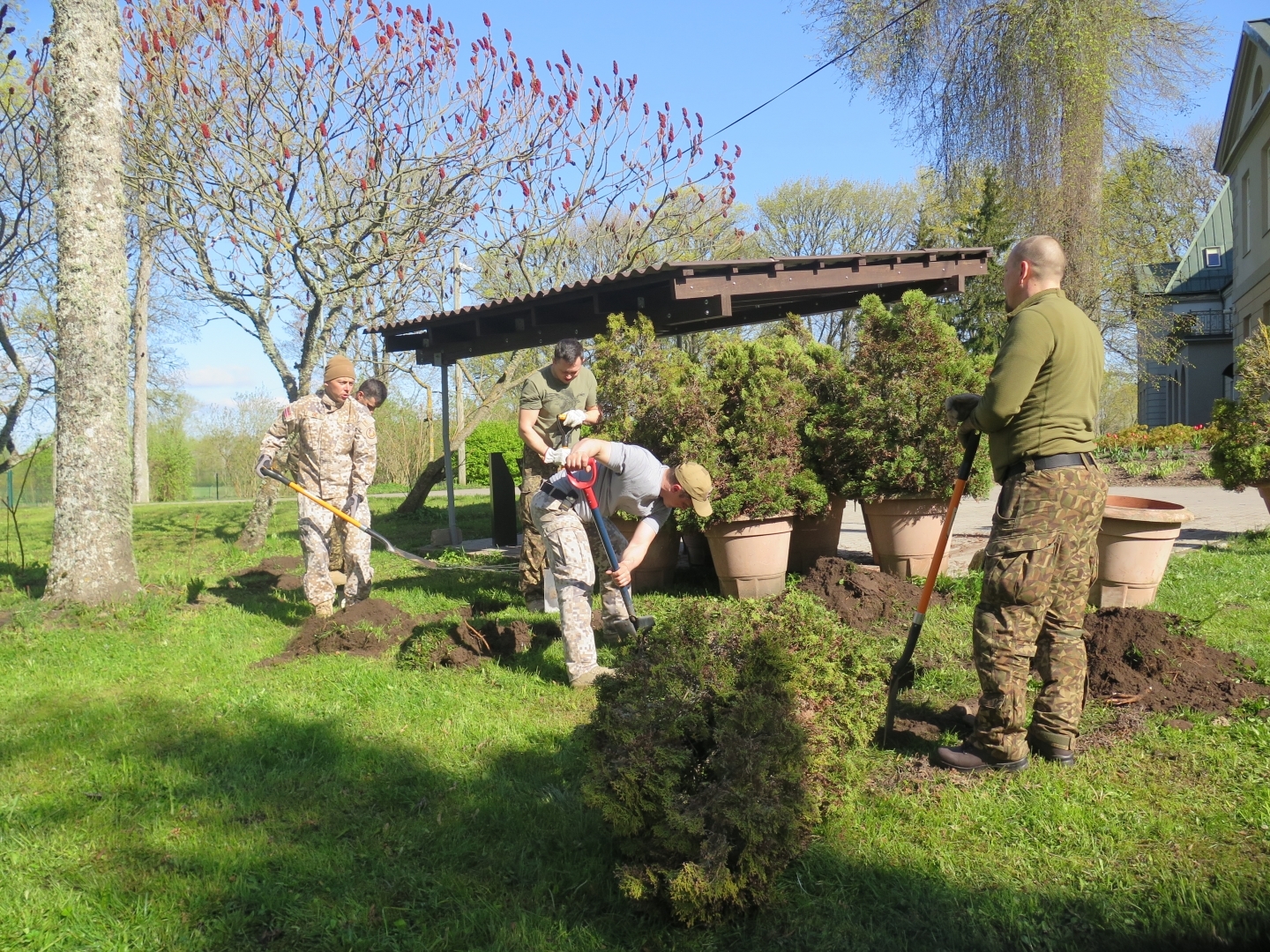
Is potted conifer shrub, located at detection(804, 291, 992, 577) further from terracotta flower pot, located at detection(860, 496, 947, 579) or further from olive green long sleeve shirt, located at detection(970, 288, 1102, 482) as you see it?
olive green long sleeve shirt, located at detection(970, 288, 1102, 482)

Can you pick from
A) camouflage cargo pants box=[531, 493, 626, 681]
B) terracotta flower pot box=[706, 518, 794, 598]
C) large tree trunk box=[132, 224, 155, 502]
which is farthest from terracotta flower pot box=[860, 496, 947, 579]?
large tree trunk box=[132, 224, 155, 502]

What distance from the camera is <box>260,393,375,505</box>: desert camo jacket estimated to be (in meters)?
7.25

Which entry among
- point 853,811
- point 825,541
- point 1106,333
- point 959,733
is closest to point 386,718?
point 853,811

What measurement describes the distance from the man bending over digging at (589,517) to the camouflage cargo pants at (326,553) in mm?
2686

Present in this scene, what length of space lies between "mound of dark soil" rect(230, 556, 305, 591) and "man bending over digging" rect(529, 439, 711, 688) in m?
4.73

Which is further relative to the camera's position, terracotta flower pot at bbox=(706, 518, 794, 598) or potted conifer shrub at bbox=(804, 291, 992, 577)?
terracotta flower pot at bbox=(706, 518, 794, 598)

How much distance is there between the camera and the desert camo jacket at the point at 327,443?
286 inches

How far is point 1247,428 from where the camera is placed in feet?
26.6

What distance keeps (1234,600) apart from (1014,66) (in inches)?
533

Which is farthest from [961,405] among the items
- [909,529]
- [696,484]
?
[909,529]

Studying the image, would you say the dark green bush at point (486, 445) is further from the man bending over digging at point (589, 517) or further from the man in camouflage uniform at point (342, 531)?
the man bending over digging at point (589, 517)

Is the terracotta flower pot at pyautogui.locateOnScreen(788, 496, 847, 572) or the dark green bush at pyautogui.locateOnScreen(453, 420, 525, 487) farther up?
the dark green bush at pyautogui.locateOnScreen(453, 420, 525, 487)

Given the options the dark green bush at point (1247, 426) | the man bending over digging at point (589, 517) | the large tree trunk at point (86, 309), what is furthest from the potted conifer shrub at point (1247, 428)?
the large tree trunk at point (86, 309)

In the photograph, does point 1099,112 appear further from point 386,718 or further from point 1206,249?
point 1206,249
